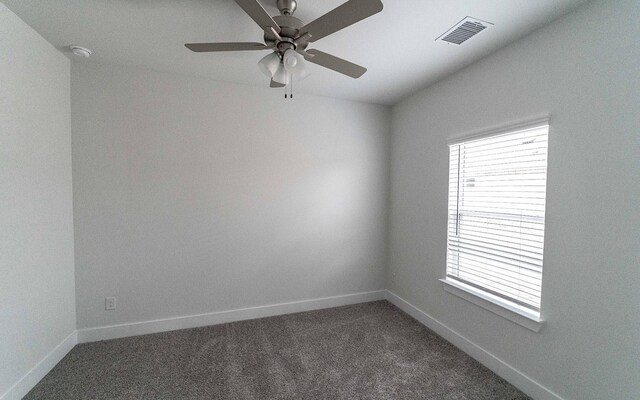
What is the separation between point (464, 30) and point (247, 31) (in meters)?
1.53

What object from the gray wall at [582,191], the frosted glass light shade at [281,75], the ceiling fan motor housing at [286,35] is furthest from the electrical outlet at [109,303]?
the gray wall at [582,191]

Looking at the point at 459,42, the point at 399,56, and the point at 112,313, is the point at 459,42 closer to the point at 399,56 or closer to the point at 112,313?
the point at 399,56

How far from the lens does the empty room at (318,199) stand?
155cm

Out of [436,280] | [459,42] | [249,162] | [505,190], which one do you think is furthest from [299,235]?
[459,42]

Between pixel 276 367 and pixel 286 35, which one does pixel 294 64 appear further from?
pixel 276 367

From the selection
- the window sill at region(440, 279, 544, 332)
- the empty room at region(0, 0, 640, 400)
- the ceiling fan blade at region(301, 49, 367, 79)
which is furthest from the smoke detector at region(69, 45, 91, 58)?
the window sill at region(440, 279, 544, 332)

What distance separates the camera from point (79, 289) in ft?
7.82

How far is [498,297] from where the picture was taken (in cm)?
207

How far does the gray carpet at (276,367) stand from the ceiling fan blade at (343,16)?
2.33 m

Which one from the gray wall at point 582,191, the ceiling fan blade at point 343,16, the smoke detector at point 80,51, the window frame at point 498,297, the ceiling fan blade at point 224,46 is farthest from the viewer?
the smoke detector at point 80,51

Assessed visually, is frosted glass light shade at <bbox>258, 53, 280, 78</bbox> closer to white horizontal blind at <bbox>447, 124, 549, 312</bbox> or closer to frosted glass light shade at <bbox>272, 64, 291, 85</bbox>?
frosted glass light shade at <bbox>272, 64, 291, 85</bbox>

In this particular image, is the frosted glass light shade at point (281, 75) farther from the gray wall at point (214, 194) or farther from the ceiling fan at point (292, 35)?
the gray wall at point (214, 194)

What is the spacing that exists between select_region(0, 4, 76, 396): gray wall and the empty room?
0.02 metres

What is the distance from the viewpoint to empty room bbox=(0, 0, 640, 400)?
1.55 metres
